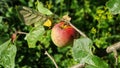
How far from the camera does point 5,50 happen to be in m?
0.99

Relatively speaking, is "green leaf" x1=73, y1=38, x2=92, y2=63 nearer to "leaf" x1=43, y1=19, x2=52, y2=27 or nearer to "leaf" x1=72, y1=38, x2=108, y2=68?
"leaf" x1=72, y1=38, x2=108, y2=68

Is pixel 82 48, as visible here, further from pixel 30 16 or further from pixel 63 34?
pixel 63 34

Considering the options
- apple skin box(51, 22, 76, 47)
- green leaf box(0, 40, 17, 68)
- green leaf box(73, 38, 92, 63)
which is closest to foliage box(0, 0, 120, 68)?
apple skin box(51, 22, 76, 47)

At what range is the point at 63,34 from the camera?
44.8 inches

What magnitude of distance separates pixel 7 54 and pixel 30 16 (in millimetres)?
116

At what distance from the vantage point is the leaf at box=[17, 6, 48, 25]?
0.92 metres

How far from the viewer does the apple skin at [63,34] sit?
3.52 feet

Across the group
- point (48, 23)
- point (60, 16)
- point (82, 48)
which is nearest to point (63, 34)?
point (48, 23)

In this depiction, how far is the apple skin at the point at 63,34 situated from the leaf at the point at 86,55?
17cm

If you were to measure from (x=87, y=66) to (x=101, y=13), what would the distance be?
Result: 2.16 meters

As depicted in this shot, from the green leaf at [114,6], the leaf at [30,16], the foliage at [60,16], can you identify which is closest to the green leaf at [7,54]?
the leaf at [30,16]

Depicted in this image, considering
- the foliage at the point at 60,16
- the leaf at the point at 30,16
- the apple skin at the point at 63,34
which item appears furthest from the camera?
the foliage at the point at 60,16

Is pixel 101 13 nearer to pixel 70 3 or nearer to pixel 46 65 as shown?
pixel 70 3

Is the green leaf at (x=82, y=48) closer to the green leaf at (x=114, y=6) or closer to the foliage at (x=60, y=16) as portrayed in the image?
the green leaf at (x=114, y=6)
